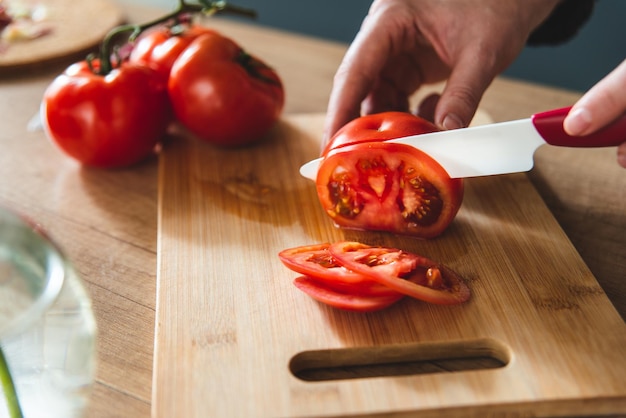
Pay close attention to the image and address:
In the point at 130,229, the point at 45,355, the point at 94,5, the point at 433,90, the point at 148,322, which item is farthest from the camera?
the point at 94,5

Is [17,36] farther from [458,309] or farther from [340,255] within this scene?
[458,309]

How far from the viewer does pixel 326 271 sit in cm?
122

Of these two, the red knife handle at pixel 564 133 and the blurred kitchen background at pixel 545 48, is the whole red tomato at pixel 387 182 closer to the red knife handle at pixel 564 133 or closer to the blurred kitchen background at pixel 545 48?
the red knife handle at pixel 564 133

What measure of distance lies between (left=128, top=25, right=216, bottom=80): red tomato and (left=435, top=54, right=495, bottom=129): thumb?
0.68 m

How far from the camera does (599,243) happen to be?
144 centimetres

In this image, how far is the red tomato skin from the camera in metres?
1.35

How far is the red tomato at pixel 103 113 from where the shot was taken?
1.58 meters

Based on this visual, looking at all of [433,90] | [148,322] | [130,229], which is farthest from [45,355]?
[433,90]

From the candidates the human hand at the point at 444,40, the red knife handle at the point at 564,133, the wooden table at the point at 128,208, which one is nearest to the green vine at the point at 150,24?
the wooden table at the point at 128,208

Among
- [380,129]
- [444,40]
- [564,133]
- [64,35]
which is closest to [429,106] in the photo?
[444,40]

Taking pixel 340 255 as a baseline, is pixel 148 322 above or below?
below

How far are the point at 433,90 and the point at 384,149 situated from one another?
2.63ft

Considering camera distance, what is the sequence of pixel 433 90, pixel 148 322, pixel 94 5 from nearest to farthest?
pixel 148 322 → pixel 433 90 → pixel 94 5

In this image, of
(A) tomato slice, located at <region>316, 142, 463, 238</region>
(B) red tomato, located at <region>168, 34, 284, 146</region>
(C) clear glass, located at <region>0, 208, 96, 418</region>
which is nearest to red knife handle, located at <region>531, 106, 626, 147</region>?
(A) tomato slice, located at <region>316, 142, 463, 238</region>
